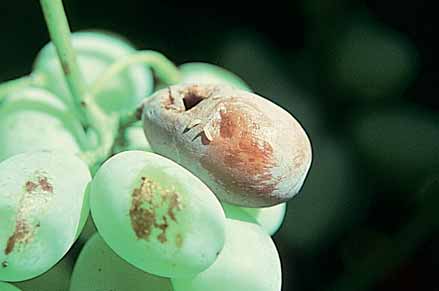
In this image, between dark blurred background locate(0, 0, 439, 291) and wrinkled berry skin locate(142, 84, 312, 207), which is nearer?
wrinkled berry skin locate(142, 84, 312, 207)

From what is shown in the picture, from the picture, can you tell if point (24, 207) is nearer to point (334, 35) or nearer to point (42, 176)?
point (42, 176)

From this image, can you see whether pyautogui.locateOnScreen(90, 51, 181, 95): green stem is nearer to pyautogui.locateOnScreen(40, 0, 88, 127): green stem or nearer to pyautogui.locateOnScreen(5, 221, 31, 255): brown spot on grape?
pyautogui.locateOnScreen(40, 0, 88, 127): green stem

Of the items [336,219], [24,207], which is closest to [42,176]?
[24,207]

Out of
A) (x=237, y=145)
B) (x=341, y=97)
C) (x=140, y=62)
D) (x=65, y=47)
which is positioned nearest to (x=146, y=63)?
(x=140, y=62)

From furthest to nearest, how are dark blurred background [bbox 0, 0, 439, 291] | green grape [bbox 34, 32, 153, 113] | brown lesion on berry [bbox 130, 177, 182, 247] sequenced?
1. dark blurred background [bbox 0, 0, 439, 291]
2. green grape [bbox 34, 32, 153, 113]
3. brown lesion on berry [bbox 130, 177, 182, 247]

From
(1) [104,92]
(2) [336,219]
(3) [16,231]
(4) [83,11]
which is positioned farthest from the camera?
(4) [83,11]

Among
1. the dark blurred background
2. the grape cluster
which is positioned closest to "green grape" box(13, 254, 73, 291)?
the grape cluster

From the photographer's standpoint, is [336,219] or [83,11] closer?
[336,219]
